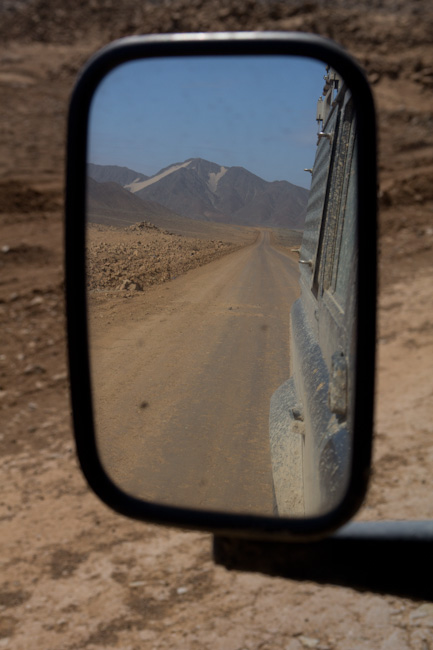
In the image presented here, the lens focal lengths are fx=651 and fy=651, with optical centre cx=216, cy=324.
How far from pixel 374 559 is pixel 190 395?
3714mm

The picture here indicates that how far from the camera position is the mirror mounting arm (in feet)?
7.03

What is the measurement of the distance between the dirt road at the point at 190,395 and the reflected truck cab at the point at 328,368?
3.46ft

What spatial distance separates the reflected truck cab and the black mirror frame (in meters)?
0.06

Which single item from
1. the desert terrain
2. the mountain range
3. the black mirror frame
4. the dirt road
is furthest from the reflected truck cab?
the mountain range

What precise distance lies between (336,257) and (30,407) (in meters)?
3.94

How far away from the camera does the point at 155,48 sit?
1.74m

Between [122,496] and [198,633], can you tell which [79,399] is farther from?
[198,633]

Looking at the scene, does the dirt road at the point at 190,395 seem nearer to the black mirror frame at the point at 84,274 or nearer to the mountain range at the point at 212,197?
the black mirror frame at the point at 84,274

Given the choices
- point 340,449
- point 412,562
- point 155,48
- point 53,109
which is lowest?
point 412,562

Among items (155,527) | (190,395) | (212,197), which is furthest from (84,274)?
(212,197)

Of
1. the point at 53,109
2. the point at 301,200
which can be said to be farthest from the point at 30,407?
the point at 301,200

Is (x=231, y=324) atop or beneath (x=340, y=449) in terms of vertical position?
beneath

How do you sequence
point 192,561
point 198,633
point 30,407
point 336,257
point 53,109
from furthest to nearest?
point 53,109
point 30,407
point 192,561
point 198,633
point 336,257

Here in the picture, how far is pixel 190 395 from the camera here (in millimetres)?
5902
